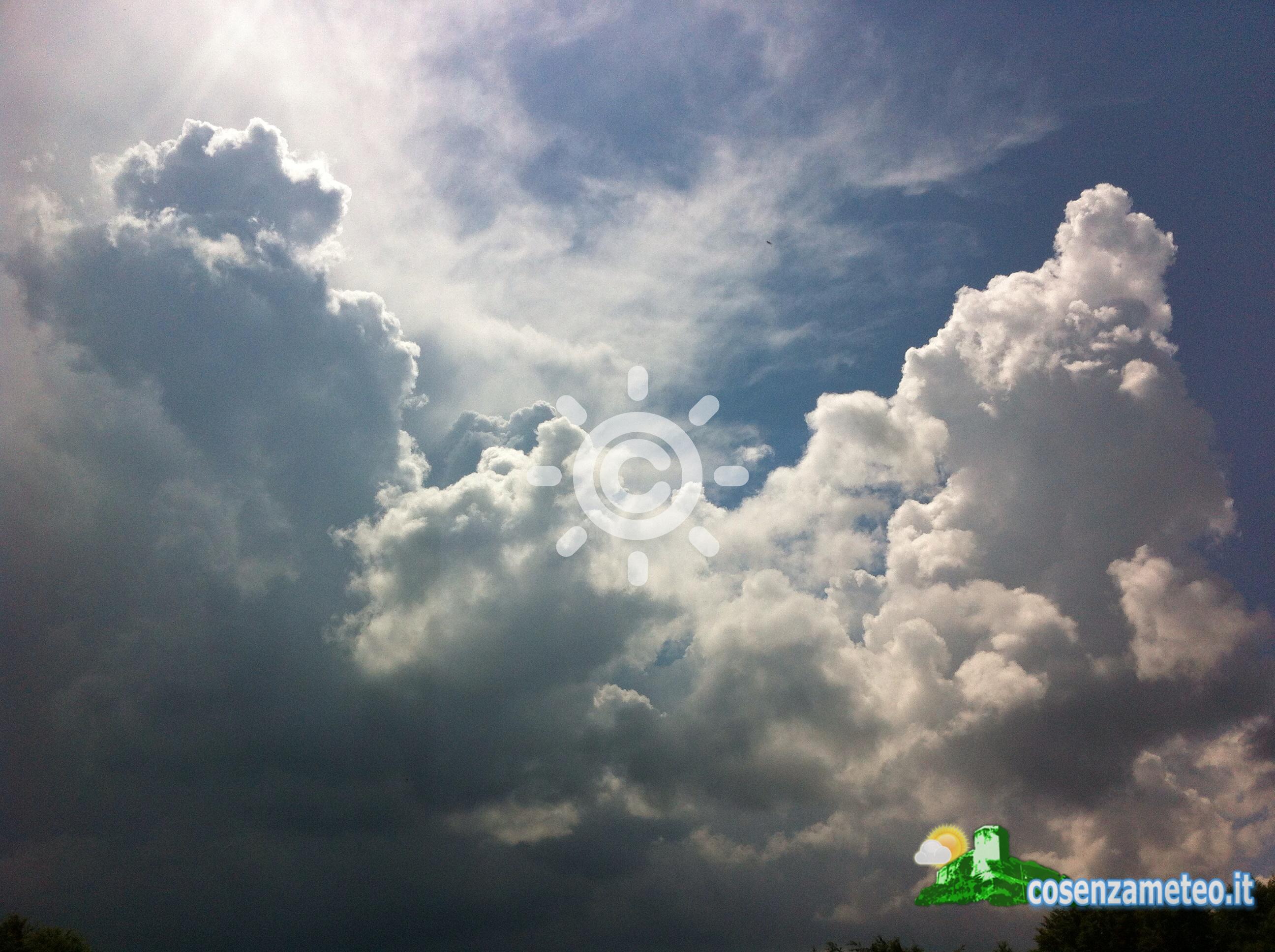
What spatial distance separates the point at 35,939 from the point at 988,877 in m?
112

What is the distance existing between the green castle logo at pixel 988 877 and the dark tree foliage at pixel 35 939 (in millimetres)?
103274

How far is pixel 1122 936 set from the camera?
3349 inches

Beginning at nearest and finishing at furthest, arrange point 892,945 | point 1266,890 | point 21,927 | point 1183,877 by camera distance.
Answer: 1. point 1183,877
2. point 1266,890
3. point 21,927
4. point 892,945

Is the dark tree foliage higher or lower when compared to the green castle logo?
lower

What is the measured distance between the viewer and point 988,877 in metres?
88.4

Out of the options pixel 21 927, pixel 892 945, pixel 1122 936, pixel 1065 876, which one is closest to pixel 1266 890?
pixel 1122 936

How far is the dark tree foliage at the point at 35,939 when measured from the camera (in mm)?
101500

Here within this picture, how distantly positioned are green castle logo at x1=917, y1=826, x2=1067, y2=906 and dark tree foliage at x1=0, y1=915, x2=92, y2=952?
103 metres

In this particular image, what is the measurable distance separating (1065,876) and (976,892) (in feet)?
32.9

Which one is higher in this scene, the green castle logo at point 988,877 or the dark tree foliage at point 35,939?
the green castle logo at point 988,877

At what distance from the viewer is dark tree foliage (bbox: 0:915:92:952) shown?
10150 centimetres

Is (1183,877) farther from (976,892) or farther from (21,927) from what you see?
(21,927)

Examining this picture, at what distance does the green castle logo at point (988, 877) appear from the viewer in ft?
283

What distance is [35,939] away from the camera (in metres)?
105
